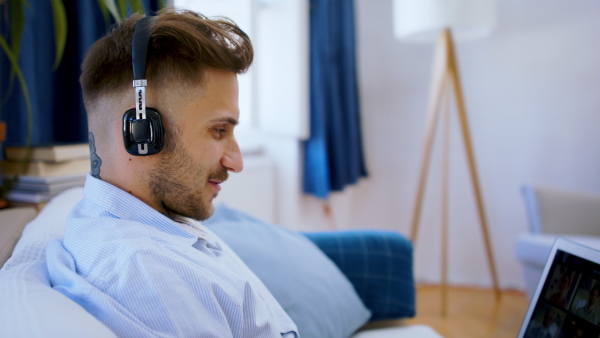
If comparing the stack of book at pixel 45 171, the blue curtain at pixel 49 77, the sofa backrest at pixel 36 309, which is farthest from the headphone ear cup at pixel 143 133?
the blue curtain at pixel 49 77

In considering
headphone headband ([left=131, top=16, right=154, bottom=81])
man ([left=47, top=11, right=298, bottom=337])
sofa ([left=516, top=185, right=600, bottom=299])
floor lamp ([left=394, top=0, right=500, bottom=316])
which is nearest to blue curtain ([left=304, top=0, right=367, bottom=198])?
floor lamp ([left=394, top=0, right=500, bottom=316])

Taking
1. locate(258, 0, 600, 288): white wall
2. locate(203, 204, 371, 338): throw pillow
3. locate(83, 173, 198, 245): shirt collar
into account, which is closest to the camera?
locate(83, 173, 198, 245): shirt collar

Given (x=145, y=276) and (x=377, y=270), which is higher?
(x=145, y=276)

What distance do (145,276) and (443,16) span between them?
1890 mm

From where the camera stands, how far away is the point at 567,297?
0.72 m

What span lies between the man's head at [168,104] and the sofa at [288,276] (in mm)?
178

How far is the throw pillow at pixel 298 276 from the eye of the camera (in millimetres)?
1012

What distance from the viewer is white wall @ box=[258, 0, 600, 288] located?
104 inches

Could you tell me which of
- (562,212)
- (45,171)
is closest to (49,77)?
(45,171)

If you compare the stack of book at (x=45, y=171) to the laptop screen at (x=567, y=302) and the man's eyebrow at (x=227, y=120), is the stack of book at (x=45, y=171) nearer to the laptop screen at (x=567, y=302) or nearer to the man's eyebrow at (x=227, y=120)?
the man's eyebrow at (x=227, y=120)

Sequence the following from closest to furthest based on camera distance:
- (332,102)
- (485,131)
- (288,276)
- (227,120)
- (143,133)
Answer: (143,133) < (227,120) < (288,276) < (332,102) < (485,131)

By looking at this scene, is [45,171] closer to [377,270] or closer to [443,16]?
[377,270]

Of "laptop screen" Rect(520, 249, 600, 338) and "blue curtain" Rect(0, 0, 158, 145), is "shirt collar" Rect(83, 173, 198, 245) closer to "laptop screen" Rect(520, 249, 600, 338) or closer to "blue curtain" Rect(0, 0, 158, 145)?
"laptop screen" Rect(520, 249, 600, 338)

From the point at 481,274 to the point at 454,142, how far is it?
32.0 inches
